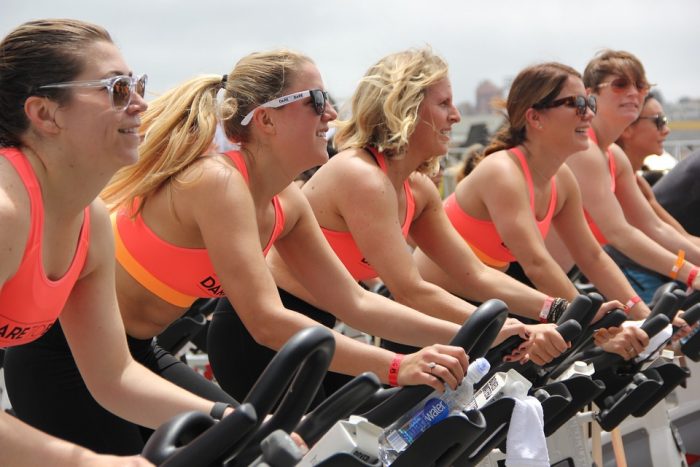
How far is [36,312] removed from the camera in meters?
2.28

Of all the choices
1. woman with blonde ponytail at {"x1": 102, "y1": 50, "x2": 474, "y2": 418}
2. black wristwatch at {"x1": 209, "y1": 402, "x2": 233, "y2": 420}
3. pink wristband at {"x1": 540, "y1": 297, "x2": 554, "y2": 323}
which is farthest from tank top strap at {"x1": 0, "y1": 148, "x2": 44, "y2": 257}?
pink wristband at {"x1": 540, "y1": 297, "x2": 554, "y2": 323}

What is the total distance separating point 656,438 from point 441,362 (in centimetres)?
216

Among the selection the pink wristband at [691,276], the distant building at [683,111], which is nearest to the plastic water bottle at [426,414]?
the pink wristband at [691,276]

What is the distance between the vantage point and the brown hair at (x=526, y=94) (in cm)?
479

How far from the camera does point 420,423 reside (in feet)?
8.00

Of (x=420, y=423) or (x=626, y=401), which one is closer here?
(x=420, y=423)

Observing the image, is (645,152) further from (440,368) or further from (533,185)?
(440,368)

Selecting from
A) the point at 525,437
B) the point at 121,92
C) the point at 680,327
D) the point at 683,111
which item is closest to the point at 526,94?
the point at 680,327

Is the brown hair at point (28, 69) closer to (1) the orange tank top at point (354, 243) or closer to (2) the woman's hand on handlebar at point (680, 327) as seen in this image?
(1) the orange tank top at point (354, 243)

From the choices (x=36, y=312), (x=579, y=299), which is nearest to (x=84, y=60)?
(x=36, y=312)

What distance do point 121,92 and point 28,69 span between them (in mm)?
198

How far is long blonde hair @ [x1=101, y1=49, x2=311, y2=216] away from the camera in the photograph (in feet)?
10.2

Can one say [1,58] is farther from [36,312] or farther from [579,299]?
[579,299]

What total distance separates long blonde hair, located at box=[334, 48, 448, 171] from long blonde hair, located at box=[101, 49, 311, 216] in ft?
1.80
